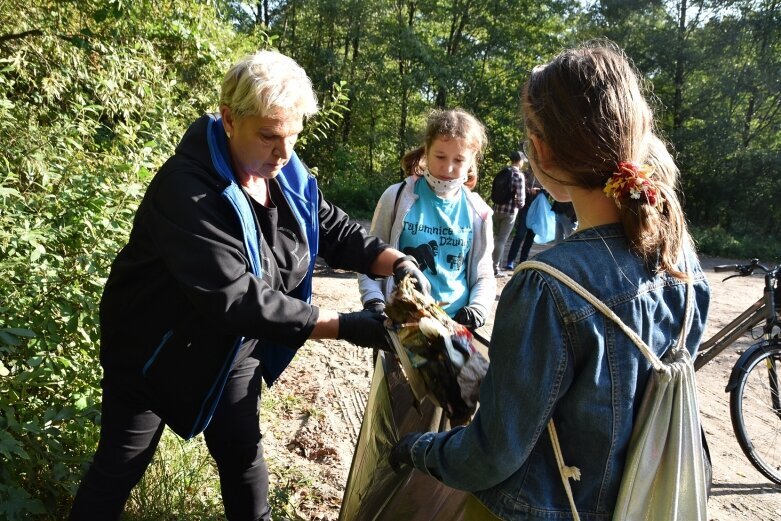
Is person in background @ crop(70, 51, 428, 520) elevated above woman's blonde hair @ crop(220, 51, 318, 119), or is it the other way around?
woman's blonde hair @ crop(220, 51, 318, 119)

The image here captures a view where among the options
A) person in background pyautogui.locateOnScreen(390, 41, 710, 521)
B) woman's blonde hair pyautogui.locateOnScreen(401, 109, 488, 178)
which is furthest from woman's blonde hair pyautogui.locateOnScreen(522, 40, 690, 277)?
woman's blonde hair pyautogui.locateOnScreen(401, 109, 488, 178)

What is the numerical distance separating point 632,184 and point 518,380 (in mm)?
430

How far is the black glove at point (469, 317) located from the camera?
99.0 inches

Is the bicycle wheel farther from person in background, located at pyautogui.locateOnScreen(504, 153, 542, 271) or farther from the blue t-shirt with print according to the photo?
person in background, located at pyautogui.locateOnScreen(504, 153, 542, 271)

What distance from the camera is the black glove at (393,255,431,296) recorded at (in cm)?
200

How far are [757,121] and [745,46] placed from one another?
77.9 inches

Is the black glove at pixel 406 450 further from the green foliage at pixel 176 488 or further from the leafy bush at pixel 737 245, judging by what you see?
the leafy bush at pixel 737 245

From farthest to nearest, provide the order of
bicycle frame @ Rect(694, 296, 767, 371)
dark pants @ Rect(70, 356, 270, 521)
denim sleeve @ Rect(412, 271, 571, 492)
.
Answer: bicycle frame @ Rect(694, 296, 767, 371) → dark pants @ Rect(70, 356, 270, 521) → denim sleeve @ Rect(412, 271, 571, 492)

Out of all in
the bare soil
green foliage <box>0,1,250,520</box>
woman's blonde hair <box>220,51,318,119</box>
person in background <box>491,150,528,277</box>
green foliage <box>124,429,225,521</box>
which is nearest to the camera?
woman's blonde hair <box>220,51,318,119</box>

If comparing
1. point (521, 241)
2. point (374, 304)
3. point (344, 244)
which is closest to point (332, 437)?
point (374, 304)

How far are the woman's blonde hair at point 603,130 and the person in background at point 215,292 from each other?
30.8 inches

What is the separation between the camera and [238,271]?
5.37 feet

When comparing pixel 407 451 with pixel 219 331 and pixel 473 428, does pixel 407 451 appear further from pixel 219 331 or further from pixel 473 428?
pixel 219 331

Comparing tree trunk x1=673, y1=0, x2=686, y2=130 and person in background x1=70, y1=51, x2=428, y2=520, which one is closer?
person in background x1=70, y1=51, x2=428, y2=520
